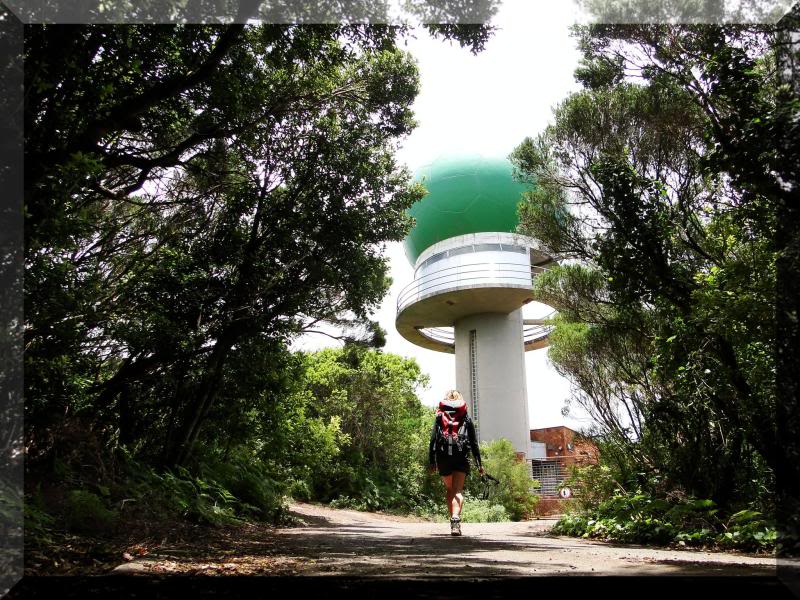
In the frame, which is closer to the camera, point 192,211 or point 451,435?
point 451,435

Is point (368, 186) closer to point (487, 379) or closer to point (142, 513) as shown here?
point (142, 513)

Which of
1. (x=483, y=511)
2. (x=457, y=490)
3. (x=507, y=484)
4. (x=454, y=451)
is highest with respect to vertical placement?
(x=454, y=451)

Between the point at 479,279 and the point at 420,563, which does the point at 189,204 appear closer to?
the point at 420,563

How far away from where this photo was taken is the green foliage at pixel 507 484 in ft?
62.5

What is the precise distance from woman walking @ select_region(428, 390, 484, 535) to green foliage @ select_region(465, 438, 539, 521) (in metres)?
12.4

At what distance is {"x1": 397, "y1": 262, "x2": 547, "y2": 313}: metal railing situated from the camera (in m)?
26.1

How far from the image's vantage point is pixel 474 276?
2634 centimetres

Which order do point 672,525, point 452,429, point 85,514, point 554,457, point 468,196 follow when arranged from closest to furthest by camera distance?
point 85,514 < point 672,525 < point 452,429 < point 468,196 < point 554,457

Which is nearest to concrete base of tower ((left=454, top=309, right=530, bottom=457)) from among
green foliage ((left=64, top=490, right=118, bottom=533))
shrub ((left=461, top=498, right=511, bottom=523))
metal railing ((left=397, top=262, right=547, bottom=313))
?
metal railing ((left=397, top=262, right=547, bottom=313))

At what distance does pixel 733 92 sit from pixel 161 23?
5631mm

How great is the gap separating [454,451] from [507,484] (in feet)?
46.2

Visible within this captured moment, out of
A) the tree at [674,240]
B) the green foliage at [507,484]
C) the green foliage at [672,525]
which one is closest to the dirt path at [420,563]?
the green foliage at [672,525]

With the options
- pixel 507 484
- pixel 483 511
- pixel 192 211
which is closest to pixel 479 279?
pixel 507 484

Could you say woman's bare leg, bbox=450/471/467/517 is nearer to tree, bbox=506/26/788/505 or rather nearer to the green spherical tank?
tree, bbox=506/26/788/505
